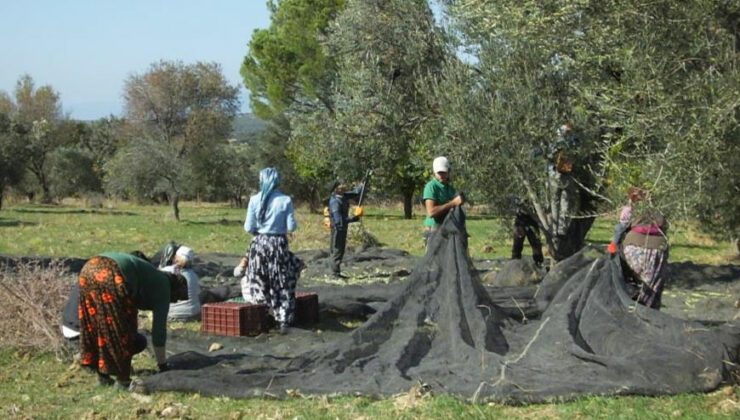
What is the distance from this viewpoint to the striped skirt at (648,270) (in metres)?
9.55

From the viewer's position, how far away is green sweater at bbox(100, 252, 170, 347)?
24.8 feet

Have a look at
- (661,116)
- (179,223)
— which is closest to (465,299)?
(661,116)

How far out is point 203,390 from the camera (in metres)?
7.36

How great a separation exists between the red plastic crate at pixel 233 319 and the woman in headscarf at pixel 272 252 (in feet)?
0.72

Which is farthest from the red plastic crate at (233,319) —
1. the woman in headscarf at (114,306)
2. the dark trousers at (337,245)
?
the dark trousers at (337,245)

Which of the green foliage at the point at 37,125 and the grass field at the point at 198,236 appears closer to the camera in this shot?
the grass field at the point at 198,236

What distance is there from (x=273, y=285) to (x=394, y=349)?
8.67 ft

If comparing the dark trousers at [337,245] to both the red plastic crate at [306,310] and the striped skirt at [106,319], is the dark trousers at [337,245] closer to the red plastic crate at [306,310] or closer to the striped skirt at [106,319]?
the red plastic crate at [306,310]

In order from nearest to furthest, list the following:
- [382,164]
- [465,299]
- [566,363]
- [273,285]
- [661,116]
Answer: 1. [661,116]
2. [566,363]
3. [465,299]
4. [273,285]
5. [382,164]

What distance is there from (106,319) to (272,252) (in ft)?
9.63

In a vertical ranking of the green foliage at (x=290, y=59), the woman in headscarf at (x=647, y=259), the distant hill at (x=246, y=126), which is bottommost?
the woman in headscarf at (x=647, y=259)

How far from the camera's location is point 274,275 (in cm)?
1019

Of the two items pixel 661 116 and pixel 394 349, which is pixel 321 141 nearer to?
pixel 394 349

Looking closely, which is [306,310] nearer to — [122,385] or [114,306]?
[122,385]
